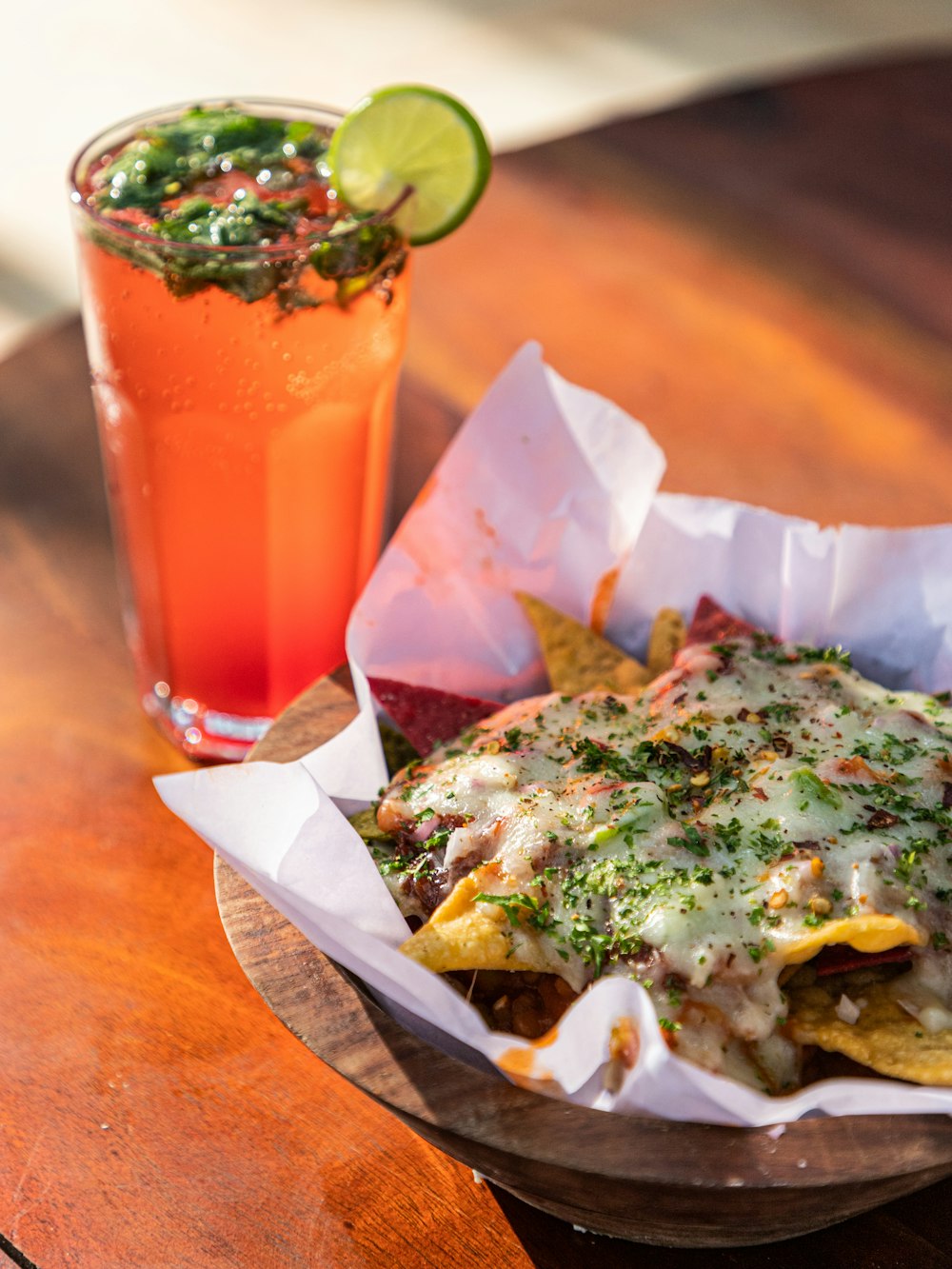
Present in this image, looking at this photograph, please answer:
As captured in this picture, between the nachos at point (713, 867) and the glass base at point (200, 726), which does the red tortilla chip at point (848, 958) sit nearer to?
the nachos at point (713, 867)

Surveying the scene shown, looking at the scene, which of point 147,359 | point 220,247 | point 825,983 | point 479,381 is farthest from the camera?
point 479,381

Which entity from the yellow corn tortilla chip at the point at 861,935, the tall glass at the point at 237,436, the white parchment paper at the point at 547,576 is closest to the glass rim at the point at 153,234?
the tall glass at the point at 237,436

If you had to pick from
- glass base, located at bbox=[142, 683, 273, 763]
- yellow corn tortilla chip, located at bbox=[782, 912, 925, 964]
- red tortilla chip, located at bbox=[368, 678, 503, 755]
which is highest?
yellow corn tortilla chip, located at bbox=[782, 912, 925, 964]

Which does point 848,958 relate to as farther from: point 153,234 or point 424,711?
point 153,234

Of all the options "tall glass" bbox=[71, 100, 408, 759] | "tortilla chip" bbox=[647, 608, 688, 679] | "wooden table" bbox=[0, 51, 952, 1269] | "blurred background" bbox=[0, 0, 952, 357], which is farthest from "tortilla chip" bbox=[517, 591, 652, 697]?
"blurred background" bbox=[0, 0, 952, 357]

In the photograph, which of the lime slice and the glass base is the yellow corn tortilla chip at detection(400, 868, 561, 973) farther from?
the lime slice

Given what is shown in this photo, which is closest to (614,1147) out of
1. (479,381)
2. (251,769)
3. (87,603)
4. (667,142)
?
(251,769)

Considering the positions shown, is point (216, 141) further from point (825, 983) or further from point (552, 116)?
point (552, 116)
